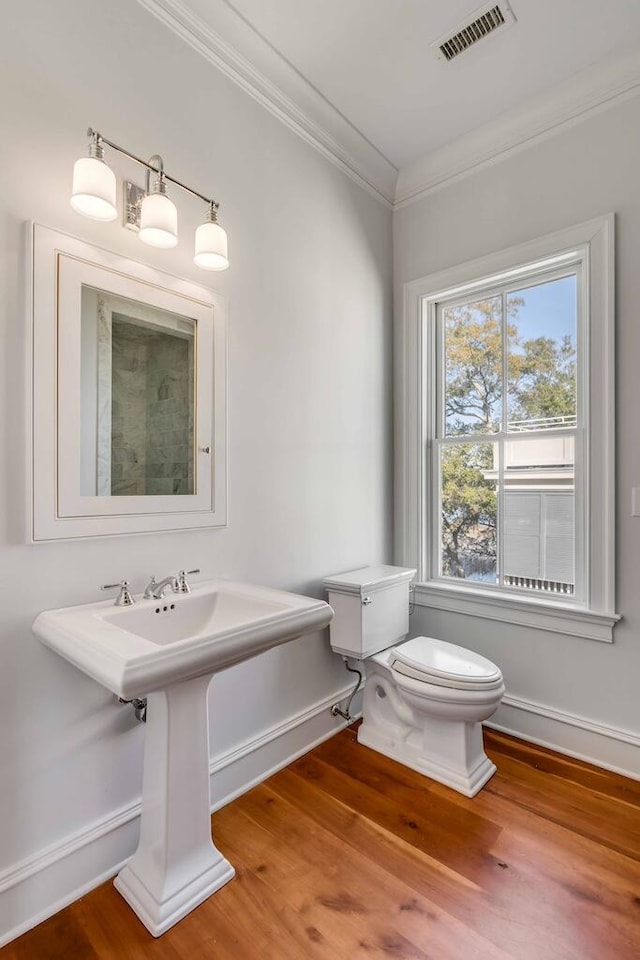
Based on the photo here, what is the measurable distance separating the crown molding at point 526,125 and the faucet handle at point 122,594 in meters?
2.36

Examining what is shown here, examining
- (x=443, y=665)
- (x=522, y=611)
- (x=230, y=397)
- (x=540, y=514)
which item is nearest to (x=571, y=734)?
(x=522, y=611)

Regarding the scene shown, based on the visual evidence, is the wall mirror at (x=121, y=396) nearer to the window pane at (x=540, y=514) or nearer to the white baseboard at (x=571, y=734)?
the window pane at (x=540, y=514)

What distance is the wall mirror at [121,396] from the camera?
128 centimetres

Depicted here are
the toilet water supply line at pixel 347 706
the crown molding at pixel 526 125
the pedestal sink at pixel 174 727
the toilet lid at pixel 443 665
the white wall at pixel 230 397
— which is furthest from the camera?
the toilet water supply line at pixel 347 706

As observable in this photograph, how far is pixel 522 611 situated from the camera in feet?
7.06

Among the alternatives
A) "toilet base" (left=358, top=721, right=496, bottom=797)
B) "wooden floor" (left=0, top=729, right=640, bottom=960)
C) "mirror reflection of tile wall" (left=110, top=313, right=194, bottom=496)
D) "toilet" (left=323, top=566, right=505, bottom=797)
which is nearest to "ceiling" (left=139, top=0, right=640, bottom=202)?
"mirror reflection of tile wall" (left=110, top=313, right=194, bottom=496)

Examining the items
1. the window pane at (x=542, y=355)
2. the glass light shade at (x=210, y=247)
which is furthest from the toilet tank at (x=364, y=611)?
the glass light shade at (x=210, y=247)

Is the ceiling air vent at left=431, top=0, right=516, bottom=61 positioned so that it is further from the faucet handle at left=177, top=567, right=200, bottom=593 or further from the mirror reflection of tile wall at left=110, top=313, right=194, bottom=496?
the faucet handle at left=177, top=567, right=200, bottom=593

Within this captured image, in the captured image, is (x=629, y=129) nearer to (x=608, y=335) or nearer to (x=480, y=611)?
(x=608, y=335)

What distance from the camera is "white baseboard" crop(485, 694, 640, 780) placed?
1877mm

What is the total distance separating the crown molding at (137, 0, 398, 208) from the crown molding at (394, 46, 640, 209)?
16cm

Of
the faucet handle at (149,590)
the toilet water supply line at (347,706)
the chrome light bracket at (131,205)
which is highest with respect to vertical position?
the chrome light bracket at (131,205)

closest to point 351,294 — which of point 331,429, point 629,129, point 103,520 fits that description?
point 331,429

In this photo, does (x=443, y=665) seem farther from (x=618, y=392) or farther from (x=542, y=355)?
(x=542, y=355)
